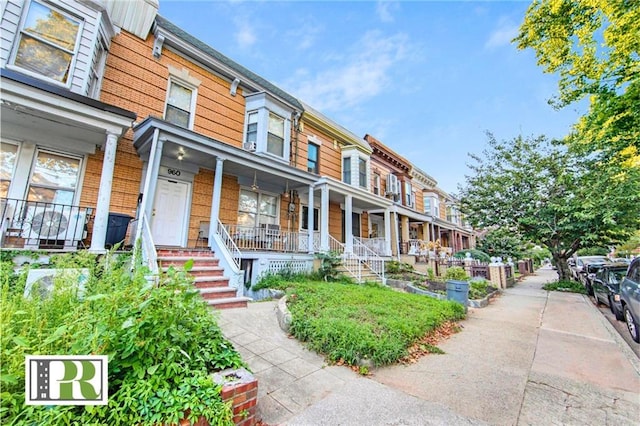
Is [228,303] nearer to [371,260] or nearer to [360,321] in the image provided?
[360,321]

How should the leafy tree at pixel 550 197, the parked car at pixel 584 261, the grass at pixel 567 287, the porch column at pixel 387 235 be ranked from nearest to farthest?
the leafy tree at pixel 550 197 < the grass at pixel 567 287 < the porch column at pixel 387 235 < the parked car at pixel 584 261

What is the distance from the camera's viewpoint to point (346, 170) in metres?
14.0

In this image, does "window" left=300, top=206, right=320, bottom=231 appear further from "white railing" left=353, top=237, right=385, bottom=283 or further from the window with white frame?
the window with white frame

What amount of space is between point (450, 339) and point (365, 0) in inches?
363

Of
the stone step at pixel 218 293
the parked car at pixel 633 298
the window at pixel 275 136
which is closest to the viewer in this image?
the parked car at pixel 633 298

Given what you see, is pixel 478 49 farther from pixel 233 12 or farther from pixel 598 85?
pixel 233 12

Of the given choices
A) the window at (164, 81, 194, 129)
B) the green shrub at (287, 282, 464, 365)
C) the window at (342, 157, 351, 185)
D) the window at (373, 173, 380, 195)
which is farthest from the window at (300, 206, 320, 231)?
the window at (164, 81, 194, 129)

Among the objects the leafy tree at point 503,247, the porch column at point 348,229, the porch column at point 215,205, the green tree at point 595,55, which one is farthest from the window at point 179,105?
the leafy tree at point 503,247

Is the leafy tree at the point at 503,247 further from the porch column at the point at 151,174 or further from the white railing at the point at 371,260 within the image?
the porch column at the point at 151,174

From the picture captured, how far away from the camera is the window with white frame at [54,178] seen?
19.7ft

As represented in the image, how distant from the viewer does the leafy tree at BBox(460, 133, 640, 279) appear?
10797 mm

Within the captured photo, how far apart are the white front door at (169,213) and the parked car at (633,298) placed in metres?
10.8

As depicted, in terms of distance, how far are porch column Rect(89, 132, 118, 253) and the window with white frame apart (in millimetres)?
1387

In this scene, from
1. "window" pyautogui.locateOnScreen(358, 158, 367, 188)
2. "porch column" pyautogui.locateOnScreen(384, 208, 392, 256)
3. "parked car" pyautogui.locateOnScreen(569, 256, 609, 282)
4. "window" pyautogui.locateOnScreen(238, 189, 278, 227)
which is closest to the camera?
"window" pyautogui.locateOnScreen(238, 189, 278, 227)
